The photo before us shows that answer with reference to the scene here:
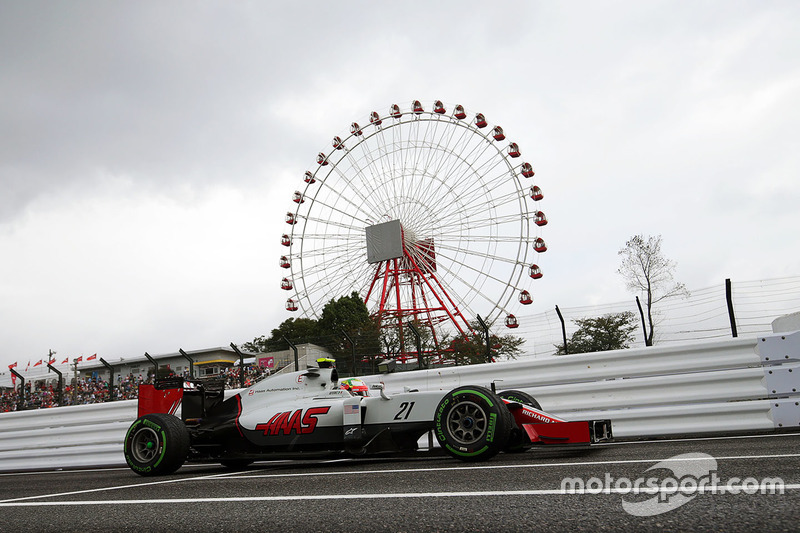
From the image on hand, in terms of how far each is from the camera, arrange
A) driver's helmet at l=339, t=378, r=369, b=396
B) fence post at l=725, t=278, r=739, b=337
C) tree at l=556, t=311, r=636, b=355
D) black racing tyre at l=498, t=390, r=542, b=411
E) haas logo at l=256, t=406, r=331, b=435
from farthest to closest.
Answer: tree at l=556, t=311, r=636, b=355 → fence post at l=725, t=278, r=739, b=337 → driver's helmet at l=339, t=378, r=369, b=396 → black racing tyre at l=498, t=390, r=542, b=411 → haas logo at l=256, t=406, r=331, b=435

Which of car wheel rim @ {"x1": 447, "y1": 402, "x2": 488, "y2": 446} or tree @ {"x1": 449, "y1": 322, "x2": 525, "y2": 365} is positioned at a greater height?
tree @ {"x1": 449, "y1": 322, "x2": 525, "y2": 365}

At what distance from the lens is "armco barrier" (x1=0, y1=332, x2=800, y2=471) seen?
6.36m

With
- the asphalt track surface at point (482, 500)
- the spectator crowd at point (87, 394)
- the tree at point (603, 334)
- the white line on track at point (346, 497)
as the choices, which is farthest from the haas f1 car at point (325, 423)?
the tree at point (603, 334)

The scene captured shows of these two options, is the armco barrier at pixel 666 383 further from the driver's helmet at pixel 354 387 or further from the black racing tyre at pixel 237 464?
the black racing tyre at pixel 237 464

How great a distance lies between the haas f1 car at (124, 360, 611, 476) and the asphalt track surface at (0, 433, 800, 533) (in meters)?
0.35

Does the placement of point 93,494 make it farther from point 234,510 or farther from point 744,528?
point 744,528

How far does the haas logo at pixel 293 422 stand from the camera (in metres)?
6.18

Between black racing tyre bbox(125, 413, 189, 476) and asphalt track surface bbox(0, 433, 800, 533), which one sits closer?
asphalt track surface bbox(0, 433, 800, 533)

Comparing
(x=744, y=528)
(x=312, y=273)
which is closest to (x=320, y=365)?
(x=744, y=528)

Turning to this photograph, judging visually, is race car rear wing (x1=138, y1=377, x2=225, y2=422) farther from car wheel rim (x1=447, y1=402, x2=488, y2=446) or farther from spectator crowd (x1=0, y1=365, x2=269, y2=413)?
car wheel rim (x1=447, y1=402, x2=488, y2=446)

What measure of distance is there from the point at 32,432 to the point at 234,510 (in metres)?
8.67

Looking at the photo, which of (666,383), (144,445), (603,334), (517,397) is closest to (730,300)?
(666,383)

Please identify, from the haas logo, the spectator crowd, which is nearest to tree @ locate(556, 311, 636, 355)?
the spectator crowd

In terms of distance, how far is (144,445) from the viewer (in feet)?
22.0
